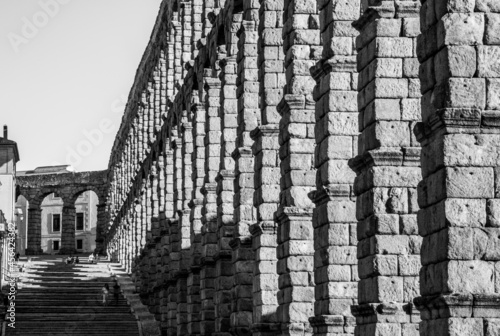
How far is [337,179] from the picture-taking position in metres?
20.1

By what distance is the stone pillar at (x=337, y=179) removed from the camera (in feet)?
65.6

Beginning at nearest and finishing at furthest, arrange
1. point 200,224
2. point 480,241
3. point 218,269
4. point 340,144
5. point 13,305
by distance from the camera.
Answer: point 480,241 < point 340,144 < point 218,269 < point 200,224 < point 13,305

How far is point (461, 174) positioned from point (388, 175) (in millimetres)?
3347

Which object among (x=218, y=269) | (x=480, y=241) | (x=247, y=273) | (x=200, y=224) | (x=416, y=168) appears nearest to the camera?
(x=480, y=241)

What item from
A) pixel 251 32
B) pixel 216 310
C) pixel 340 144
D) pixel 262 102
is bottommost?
pixel 216 310

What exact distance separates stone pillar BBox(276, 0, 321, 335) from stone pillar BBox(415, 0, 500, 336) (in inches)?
304

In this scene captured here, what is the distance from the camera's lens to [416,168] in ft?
57.8

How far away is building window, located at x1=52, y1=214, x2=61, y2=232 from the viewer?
109 meters

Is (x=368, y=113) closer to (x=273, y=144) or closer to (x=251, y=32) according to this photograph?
(x=273, y=144)

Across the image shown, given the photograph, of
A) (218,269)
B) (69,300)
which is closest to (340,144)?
(218,269)

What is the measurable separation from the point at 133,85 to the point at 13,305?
20.6 m

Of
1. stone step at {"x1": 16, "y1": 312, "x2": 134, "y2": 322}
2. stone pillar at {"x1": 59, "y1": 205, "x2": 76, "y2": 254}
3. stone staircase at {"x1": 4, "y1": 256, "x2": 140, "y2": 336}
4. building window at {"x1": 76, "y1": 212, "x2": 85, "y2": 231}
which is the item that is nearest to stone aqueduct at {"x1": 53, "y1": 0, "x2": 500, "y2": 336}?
stone staircase at {"x1": 4, "y1": 256, "x2": 140, "y2": 336}

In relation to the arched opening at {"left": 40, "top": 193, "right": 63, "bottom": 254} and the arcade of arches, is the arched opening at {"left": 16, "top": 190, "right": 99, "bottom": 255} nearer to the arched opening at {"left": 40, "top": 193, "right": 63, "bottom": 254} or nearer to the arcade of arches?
the arched opening at {"left": 40, "top": 193, "right": 63, "bottom": 254}

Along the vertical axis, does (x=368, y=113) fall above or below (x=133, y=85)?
below
